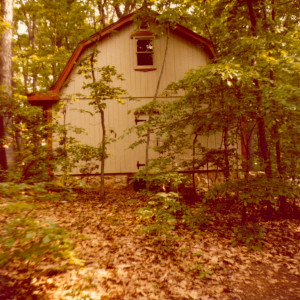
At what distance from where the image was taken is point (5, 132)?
25.6ft

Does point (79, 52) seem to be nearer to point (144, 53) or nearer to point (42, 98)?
point (42, 98)

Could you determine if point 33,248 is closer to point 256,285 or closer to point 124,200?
point 256,285

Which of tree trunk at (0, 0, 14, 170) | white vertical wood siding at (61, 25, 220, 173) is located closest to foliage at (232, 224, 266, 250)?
white vertical wood siding at (61, 25, 220, 173)

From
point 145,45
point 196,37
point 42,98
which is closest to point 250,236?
point 196,37

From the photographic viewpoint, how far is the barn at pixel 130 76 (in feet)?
33.8

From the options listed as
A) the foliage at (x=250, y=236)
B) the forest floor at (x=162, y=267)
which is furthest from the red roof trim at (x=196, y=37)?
the foliage at (x=250, y=236)

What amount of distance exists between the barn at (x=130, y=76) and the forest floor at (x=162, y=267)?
417 cm

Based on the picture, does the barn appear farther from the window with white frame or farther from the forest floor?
the forest floor

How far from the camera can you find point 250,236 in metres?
5.60

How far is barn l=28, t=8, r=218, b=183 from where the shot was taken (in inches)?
405

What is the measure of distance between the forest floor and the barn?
417cm

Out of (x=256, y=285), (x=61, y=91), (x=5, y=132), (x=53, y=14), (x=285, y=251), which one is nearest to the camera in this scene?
(x=256, y=285)

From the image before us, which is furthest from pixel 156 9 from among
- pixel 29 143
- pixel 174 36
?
pixel 29 143

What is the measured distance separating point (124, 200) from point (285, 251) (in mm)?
4904
